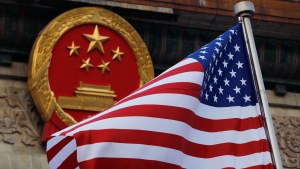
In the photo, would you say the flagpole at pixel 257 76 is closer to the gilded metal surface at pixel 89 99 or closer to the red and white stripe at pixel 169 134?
the red and white stripe at pixel 169 134

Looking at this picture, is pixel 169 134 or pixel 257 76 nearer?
pixel 257 76

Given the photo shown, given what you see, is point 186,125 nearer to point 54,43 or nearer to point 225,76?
point 225,76

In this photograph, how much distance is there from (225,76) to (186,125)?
32.5 inches

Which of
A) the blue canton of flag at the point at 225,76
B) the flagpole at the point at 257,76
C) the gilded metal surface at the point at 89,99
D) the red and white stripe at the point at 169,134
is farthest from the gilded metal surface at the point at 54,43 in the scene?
the flagpole at the point at 257,76

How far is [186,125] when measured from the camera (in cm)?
1033

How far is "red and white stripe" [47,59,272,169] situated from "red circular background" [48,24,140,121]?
596 centimetres

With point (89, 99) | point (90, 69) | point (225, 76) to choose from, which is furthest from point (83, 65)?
point (225, 76)

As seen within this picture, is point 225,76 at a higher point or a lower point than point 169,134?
higher

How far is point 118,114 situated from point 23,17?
695cm

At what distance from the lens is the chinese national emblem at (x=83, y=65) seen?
1652 centimetres

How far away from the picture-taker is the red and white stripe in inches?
395

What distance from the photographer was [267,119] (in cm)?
983

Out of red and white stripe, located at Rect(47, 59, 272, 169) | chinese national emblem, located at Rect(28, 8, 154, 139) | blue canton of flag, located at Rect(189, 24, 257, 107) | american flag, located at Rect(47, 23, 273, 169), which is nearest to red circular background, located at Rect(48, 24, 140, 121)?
chinese national emblem, located at Rect(28, 8, 154, 139)

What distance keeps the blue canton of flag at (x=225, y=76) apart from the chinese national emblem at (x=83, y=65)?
6.10 meters
